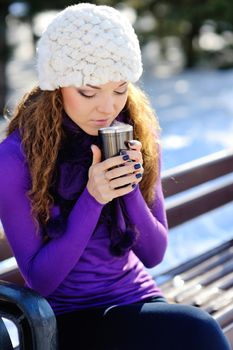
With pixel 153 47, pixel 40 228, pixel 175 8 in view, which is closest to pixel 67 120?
pixel 40 228

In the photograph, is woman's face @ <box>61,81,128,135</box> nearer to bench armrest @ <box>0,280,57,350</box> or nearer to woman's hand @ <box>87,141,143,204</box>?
woman's hand @ <box>87,141,143,204</box>

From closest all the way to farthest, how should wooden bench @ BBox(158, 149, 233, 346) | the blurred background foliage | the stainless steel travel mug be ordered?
the stainless steel travel mug, wooden bench @ BBox(158, 149, 233, 346), the blurred background foliage

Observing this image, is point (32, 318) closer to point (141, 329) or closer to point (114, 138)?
point (141, 329)

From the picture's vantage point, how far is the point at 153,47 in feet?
49.3

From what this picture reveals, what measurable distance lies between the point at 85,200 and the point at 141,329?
43 cm

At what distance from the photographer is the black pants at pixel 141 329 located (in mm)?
2131

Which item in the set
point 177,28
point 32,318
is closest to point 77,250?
point 32,318

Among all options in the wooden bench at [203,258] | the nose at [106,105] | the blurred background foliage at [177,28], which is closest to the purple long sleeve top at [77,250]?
the nose at [106,105]

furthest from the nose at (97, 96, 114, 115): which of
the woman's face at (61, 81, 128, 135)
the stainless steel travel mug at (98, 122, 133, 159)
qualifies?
the stainless steel travel mug at (98, 122, 133, 159)

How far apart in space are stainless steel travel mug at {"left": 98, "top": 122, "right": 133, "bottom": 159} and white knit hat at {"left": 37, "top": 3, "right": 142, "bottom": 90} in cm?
20

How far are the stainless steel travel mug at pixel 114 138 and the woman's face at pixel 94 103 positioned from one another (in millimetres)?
155

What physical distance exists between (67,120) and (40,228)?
356mm

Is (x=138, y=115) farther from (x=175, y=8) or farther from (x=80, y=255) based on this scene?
(x=175, y=8)

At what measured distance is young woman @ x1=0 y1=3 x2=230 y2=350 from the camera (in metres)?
2.13
